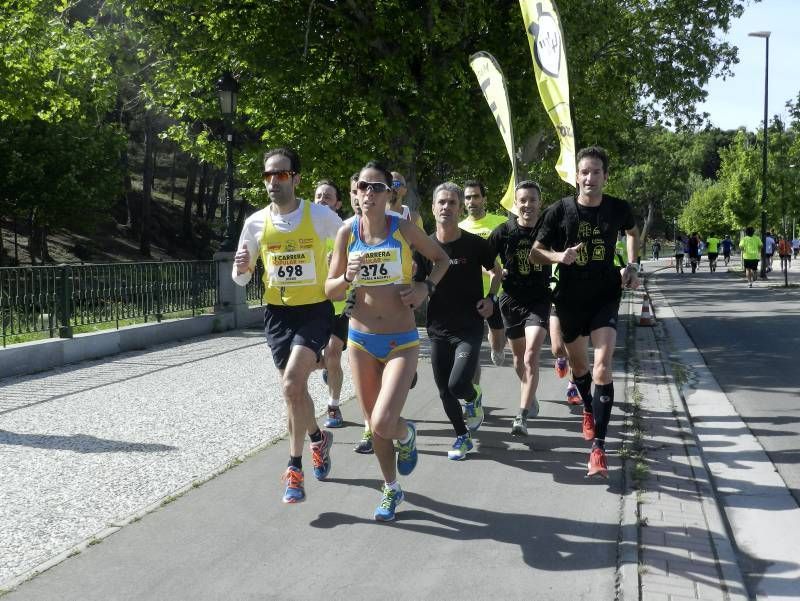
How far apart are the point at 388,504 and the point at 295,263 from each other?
1.50 metres

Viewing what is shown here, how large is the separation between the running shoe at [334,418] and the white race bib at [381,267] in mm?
2813

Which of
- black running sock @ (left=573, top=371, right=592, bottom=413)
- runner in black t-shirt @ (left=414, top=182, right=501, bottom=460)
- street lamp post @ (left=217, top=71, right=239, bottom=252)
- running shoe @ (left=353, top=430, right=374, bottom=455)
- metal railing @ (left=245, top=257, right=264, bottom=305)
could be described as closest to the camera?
runner in black t-shirt @ (left=414, top=182, right=501, bottom=460)

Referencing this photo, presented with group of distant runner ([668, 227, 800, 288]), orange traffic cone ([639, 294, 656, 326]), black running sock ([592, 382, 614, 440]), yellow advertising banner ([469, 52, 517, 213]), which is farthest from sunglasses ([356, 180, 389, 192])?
group of distant runner ([668, 227, 800, 288])

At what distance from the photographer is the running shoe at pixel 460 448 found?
650 cm

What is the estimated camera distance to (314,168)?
17156 millimetres

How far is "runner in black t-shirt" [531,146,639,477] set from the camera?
6.05 meters

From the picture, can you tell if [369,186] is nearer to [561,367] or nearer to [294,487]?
[294,487]

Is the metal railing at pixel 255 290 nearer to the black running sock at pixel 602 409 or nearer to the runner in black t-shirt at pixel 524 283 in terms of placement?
the runner in black t-shirt at pixel 524 283

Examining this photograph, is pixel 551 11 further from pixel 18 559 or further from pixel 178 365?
pixel 18 559

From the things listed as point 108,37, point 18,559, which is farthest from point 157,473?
point 108,37

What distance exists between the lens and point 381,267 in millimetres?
5211

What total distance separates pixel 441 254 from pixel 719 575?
2.24 meters

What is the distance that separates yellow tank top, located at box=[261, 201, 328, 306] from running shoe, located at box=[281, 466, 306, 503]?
1002 millimetres

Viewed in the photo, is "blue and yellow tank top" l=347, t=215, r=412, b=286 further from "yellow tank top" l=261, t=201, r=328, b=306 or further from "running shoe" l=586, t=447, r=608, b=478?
"running shoe" l=586, t=447, r=608, b=478
